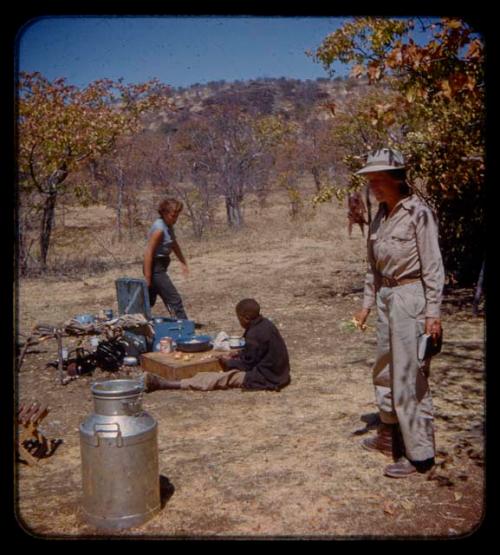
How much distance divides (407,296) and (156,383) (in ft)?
9.91

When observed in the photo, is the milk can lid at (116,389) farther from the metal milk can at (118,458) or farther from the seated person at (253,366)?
the seated person at (253,366)

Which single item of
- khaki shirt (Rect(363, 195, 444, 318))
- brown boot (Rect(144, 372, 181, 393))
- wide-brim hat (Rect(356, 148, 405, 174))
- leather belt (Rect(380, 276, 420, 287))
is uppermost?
wide-brim hat (Rect(356, 148, 405, 174))

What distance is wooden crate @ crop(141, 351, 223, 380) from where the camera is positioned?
22.6ft

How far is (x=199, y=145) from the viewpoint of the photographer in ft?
86.1

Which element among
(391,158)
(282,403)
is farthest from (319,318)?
(391,158)

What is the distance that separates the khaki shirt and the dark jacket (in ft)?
6.73

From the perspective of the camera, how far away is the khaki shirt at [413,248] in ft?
14.3

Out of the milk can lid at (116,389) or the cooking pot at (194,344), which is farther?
the cooking pot at (194,344)

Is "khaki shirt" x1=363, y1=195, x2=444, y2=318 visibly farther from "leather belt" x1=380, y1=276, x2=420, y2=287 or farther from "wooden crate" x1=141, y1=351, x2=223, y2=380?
"wooden crate" x1=141, y1=351, x2=223, y2=380

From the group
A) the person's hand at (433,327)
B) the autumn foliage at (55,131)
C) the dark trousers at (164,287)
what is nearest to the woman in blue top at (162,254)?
the dark trousers at (164,287)

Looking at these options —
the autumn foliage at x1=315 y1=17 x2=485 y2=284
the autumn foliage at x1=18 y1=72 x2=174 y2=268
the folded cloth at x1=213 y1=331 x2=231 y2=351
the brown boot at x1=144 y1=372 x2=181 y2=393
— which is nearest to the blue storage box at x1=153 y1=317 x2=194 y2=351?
the folded cloth at x1=213 y1=331 x2=231 y2=351

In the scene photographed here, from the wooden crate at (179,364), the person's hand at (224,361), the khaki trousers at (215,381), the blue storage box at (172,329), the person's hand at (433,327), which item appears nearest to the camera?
the person's hand at (433,327)

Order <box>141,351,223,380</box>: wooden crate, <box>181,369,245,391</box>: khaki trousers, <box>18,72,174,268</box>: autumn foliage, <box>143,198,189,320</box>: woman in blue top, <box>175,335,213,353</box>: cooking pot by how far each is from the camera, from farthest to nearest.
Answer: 1. <box>18,72,174,268</box>: autumn foliage
2. <box>143,198,189,320</box>: woman in blue top
3. <box>175,335,213,353</box>: cooking pot
4. <box>141,351,223,380</box>: wooden crate
5. <box>181,369,245,391</box>: khaki trousers

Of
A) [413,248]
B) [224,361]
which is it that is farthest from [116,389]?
[224,361]
